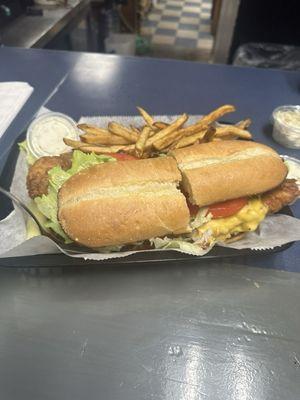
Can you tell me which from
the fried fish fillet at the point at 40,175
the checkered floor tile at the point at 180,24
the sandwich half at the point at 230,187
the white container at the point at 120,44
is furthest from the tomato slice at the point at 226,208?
the checkered floor tile at the point at 180,24

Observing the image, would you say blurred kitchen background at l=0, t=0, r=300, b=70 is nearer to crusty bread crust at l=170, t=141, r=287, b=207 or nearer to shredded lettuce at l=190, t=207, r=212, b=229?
crusty bread crust at l=170, t=141, r=287, b=207

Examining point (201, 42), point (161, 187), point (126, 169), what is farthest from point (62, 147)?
point (201, 42)

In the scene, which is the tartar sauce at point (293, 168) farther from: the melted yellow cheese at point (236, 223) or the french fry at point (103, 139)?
the french fry at point (103, 139)

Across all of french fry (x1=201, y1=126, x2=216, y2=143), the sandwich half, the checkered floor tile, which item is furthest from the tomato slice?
the checkered floor tile

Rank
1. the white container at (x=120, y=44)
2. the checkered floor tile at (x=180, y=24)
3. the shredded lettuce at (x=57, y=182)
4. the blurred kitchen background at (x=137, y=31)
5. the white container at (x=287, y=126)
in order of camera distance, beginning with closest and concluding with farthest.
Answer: the shredded lettuce at (x=57, y=182), the white container at (x=287, y=126), the blurred kitchen background at (x=137, y=31), the white container at (x=120, y=44), the checkered floor tile at (x=180, y=24)

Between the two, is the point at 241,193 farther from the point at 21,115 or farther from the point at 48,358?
the point at 21,115

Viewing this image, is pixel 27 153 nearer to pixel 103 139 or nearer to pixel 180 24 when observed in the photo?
pixel 103 139
